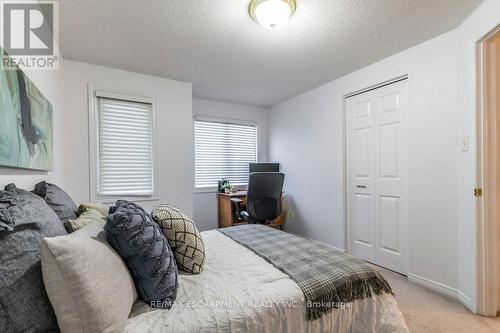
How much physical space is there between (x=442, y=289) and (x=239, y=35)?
2.93 meters

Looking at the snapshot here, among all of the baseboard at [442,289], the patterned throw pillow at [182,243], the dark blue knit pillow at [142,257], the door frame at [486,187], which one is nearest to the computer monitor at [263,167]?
the baseboard at [442,289]

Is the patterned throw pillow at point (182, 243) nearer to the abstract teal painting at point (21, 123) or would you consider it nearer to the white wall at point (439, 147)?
the abstract teal painting at point (21, 123)

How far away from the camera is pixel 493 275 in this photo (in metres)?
1.77

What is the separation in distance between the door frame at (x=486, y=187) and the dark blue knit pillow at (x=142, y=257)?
7.36 feet

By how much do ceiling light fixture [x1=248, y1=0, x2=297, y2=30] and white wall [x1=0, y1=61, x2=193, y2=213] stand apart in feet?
5.33

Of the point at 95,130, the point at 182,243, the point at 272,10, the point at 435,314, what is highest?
the point at 272,10

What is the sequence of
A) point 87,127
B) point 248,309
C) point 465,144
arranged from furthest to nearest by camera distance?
point 87,127 < point 465,144 < point 248,309

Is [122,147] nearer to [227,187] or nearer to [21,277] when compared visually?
[227,187]

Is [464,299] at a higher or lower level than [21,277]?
lower

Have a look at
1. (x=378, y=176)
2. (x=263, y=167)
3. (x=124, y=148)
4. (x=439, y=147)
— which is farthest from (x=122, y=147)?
(x=439, y=147)

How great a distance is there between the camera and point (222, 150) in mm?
4273

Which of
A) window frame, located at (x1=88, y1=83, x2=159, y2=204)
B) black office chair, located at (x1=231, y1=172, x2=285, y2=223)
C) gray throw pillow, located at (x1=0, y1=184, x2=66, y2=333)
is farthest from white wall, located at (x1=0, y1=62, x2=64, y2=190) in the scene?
black office chair, located at (x1=231, y1=172, x2=285, y2=223)

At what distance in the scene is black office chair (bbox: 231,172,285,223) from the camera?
3.04 meters

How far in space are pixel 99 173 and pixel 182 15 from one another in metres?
2.00
